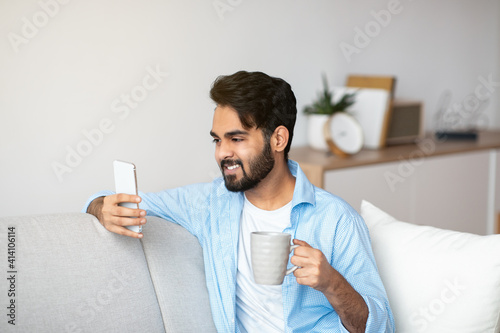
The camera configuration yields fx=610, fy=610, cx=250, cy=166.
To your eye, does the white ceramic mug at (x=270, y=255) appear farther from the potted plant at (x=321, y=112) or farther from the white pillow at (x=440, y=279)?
the potted plant at (x=321, y=112)

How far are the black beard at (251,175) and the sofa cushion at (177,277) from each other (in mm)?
218

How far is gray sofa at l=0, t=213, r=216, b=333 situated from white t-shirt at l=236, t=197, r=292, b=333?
0.33 feet

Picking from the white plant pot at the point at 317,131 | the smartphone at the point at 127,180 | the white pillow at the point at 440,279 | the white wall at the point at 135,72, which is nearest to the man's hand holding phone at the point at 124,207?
the smartphone at the point at 127,180

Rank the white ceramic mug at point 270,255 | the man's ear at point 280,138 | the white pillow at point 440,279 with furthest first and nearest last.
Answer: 1. the man's ear at point 280,138
2. the white pillow at point 440,279
3. the white ceramic mug at point 270,255

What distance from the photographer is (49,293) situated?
58.0 inches

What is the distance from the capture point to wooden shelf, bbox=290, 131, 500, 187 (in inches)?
115

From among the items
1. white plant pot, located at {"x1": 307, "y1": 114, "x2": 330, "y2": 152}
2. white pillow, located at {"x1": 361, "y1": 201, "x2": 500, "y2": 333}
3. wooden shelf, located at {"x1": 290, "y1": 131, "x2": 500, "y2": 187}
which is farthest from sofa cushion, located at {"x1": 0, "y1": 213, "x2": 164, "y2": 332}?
white plant pot, located at {"x1": 307, "y1": 114, "x2": 330, "y2": 152}

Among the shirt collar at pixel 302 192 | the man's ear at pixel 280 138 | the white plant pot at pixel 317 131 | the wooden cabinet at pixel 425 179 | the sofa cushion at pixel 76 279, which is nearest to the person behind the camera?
the sofa cushion at pixel 76 279

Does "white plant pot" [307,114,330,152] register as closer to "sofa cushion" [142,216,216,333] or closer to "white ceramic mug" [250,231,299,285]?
"sofa cushion" [142,216,216,333]

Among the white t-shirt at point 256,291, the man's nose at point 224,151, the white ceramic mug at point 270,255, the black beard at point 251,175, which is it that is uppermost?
the man's nose at point 224,151

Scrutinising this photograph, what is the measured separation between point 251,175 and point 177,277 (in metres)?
0.35

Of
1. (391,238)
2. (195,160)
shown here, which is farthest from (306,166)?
(391,238)

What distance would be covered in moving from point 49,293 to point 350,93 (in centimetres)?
229

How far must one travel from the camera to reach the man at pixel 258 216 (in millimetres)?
1577
